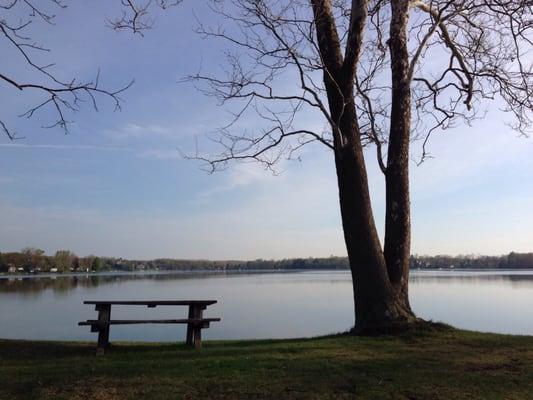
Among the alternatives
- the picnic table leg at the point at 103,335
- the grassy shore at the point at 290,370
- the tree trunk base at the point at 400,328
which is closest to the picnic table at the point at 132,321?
the picnic table leg at the point at 103,335

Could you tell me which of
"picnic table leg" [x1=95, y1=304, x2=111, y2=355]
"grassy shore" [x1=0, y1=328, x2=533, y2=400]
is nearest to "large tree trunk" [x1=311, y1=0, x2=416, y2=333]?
"grassy shore" [x1=0, y1=328, x2=533, y2=400]

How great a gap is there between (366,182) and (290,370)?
378 centimetres

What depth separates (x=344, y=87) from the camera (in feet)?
28.5

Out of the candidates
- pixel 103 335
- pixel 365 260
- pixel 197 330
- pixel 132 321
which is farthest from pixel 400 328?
pixel 103 335

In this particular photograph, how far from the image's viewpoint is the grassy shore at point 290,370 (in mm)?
4719

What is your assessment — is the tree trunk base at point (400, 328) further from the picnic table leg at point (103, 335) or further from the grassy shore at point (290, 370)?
the picnic table leg at point (103, 335)

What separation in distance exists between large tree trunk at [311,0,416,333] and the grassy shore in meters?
0.73

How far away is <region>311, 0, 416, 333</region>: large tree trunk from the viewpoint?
7.90m

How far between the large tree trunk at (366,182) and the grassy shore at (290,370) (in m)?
0.73

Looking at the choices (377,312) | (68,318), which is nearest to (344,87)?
(377,312)

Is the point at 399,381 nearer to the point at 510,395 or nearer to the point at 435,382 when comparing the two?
the point at 435,382

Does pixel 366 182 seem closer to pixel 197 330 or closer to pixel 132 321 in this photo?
pixel 197 330

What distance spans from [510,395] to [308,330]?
11.0 m

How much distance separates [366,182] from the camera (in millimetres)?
8398
